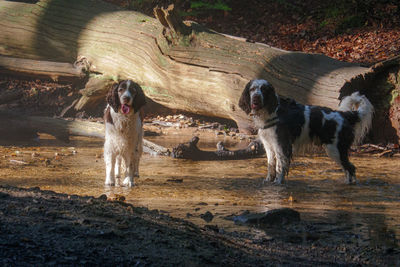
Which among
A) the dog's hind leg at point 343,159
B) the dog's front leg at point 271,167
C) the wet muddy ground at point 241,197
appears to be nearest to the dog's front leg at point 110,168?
the wet muddy ground at point 241,197

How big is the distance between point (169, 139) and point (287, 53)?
10.7ft

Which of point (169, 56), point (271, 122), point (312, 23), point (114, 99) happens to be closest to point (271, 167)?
point (271, 122)

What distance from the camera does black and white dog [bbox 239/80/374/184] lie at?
7809 mm

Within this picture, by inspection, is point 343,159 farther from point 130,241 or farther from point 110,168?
point 130,241

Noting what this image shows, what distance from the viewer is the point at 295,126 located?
8023mm

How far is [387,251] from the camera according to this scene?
13.5ft

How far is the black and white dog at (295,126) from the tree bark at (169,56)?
61.7 inches

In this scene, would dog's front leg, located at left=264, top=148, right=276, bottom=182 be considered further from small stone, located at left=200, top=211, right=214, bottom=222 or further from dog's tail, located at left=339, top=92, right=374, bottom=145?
small stone, located at left=200, top=211, right=214, bottom=222

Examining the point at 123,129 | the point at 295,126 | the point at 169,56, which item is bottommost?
the point at 123,129

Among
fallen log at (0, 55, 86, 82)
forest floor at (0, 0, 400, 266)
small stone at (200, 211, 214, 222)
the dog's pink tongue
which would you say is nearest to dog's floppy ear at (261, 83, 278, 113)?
the dog's pink tongue

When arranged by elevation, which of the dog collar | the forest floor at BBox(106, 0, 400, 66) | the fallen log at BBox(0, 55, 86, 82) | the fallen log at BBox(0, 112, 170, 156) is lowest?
the fallen log at BBox(0, 112, 170, 156)

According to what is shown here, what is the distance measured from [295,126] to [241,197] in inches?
81.9

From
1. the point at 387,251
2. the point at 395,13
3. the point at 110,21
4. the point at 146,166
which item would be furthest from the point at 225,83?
the point at 395,13

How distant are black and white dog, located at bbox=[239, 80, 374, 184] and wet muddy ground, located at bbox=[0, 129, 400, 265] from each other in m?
0.32
